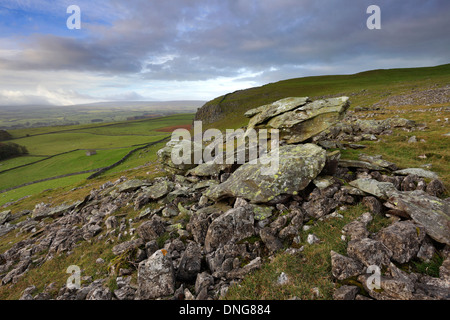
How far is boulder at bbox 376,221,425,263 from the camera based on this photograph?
7.25 metres

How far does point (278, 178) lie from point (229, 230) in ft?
14.7

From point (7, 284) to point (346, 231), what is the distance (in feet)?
69.0

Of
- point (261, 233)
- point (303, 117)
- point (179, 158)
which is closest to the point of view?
point (261, 233)

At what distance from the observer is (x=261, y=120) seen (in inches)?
806

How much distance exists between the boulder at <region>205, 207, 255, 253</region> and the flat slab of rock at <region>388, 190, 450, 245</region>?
23.3 feet

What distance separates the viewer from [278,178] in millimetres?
12266

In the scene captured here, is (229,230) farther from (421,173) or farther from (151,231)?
(421,173)

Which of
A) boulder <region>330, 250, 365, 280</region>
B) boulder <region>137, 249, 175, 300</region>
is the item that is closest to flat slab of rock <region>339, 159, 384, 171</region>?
boulder <region>330, 250, 365, 280</region>

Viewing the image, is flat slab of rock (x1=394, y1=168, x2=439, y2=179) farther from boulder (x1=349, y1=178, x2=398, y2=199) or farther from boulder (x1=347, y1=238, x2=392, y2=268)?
boulder (x1=347, y1=238, x2=392, y2=268)

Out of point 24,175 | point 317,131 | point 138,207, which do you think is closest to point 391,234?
point 317,131

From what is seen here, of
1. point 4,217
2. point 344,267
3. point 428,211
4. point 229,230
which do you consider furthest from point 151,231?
point 4,217

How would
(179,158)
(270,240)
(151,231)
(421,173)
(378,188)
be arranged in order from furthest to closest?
(179,158)
(421,173)
(151,231)
(378,188)
(270,240)

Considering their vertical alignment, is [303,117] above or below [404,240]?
above
